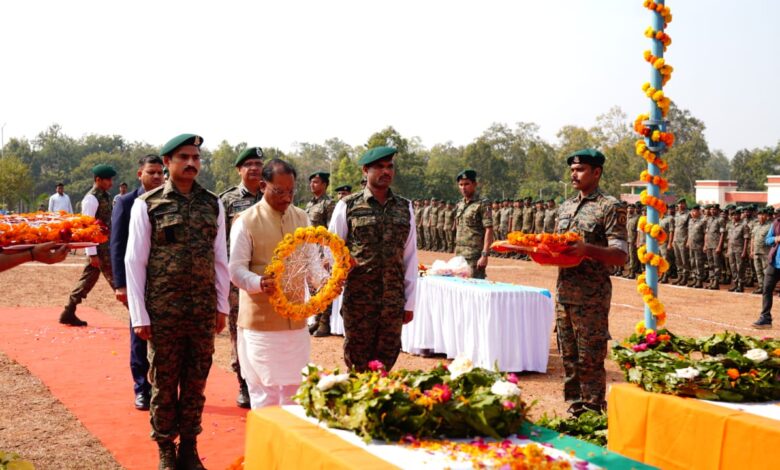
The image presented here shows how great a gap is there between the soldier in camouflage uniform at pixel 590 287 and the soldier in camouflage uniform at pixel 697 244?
49.4 feet

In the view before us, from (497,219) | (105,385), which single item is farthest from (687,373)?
(497,219)

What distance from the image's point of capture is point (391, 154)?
18.5 ft

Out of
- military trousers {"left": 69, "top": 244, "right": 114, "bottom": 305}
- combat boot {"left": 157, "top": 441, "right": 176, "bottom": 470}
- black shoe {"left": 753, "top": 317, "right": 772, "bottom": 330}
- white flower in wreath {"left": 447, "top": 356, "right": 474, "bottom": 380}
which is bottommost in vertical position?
black shoe {"left": 753, "top": 317, "right": 772, "bottom": 330}

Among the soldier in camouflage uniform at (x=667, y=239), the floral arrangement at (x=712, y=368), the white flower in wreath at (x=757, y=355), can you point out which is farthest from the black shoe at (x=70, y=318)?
the soldier in camouflage uniform at (x=667, y=239)

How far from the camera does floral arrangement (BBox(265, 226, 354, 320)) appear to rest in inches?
190

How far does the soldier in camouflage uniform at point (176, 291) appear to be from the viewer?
4988 mm

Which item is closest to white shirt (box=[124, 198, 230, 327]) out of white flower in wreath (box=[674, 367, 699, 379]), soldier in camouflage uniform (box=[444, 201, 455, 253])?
white flower in wreath (box=[674, 367, 699, 379])

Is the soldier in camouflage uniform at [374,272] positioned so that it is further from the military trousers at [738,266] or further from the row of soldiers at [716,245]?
the military trousers at [738,266]

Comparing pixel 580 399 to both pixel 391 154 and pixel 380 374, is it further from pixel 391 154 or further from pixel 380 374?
pixel 380 374

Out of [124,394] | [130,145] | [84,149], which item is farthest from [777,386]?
[130,145]

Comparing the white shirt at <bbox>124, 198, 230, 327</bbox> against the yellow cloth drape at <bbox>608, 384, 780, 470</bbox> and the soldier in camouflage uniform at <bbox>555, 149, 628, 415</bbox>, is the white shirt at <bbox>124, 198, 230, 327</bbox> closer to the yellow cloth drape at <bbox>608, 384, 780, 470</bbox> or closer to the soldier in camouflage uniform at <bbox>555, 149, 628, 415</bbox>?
the yellow cloth drape at <bbox>608, 384, 780, 470</bbox>

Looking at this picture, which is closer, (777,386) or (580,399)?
(777,386)

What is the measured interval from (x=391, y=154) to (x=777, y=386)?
2.91m

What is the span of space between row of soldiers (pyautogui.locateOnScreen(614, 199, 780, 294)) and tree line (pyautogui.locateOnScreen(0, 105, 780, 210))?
2778cm
